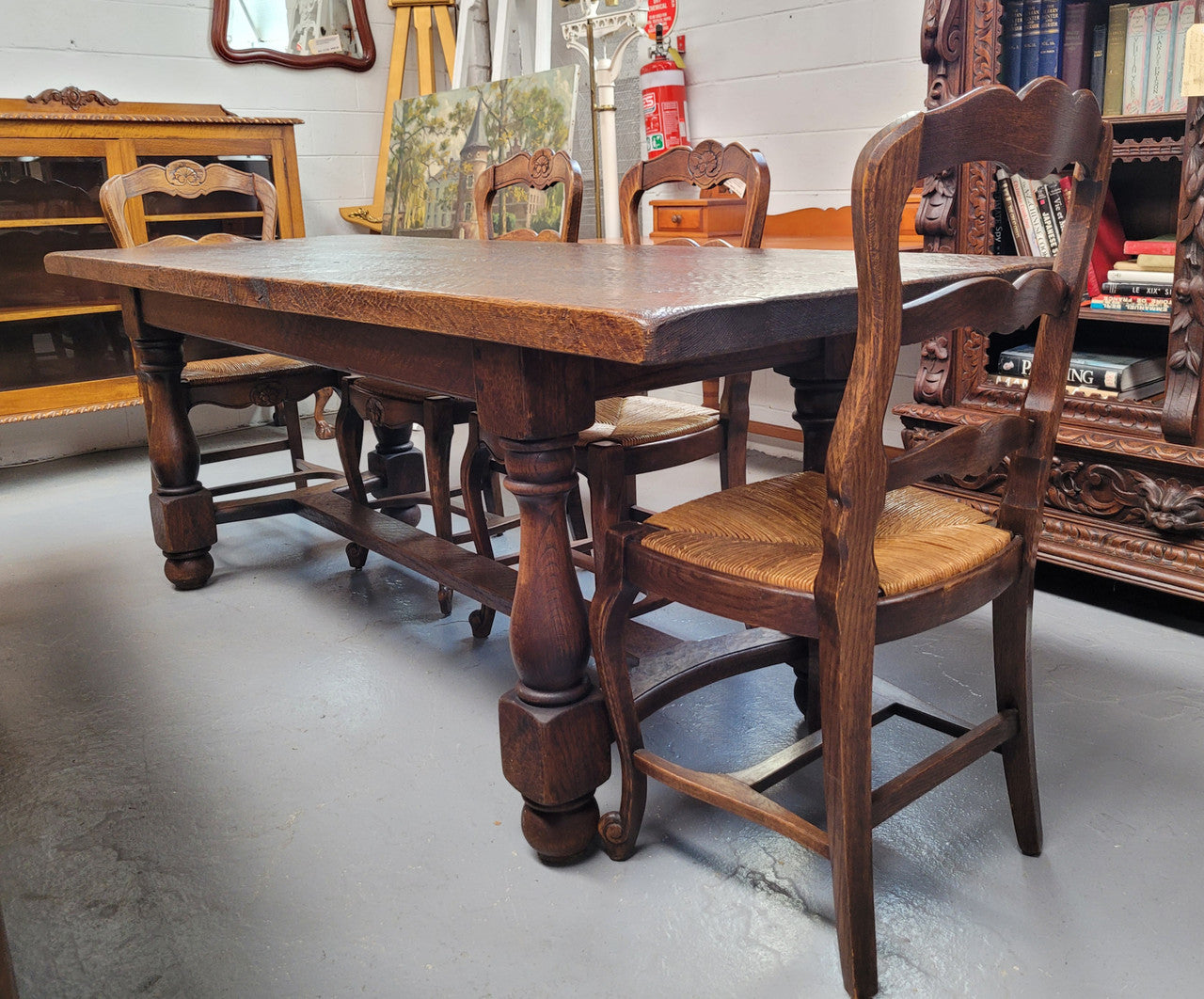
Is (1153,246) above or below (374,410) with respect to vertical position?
above

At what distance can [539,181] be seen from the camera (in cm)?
262

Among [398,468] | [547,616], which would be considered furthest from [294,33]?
[547,616]

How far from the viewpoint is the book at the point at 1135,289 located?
229 centimetres

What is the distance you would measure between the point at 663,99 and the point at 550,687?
117 inches

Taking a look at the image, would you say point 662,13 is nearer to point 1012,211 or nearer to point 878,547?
point 1012,211

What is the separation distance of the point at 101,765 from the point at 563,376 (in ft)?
3.63

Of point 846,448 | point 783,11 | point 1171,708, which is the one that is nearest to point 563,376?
point 846,448

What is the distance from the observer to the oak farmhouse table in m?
1.08

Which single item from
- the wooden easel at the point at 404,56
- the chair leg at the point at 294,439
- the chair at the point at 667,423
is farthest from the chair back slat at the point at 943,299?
the wooden easel at the point at 404,56

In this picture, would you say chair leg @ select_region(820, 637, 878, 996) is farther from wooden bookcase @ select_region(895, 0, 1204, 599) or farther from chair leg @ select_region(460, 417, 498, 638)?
wooden bookcase @ select_region(895, 0, 1204, 599)

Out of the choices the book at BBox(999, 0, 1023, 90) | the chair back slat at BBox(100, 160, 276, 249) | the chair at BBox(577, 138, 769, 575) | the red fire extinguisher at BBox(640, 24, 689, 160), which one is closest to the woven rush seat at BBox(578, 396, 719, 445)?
the chair at BBox(577, 138, 769, 575)

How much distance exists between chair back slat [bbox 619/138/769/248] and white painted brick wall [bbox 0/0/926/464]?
111 cm

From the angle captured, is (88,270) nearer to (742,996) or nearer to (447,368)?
(447,368)

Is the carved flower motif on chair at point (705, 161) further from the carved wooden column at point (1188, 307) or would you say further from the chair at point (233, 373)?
the chair at point (233, 373)
